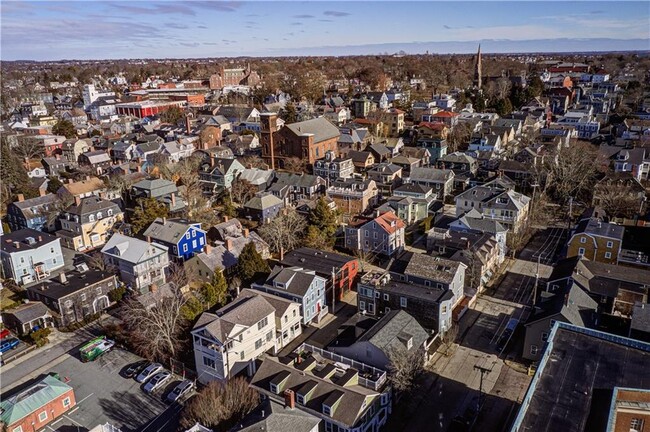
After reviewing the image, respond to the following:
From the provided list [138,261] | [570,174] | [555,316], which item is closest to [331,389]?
[555,316]

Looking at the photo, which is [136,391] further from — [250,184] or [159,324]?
[250,184]

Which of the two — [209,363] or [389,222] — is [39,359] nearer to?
[209,363]

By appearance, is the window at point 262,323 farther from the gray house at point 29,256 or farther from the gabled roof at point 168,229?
the gray house at point 29,256

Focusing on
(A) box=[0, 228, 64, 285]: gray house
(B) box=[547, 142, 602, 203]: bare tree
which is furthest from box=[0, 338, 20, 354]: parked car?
(B) box=[547, 142, 602, 203]: bare tree

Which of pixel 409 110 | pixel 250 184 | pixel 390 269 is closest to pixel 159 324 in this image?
pixel 390 269

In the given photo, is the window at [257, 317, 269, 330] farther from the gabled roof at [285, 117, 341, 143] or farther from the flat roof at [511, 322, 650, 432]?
the gabled roof at [285, 117, 341, 143]

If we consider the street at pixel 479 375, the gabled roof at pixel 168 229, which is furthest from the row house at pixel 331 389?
the gabled roof at pixel 168 229
